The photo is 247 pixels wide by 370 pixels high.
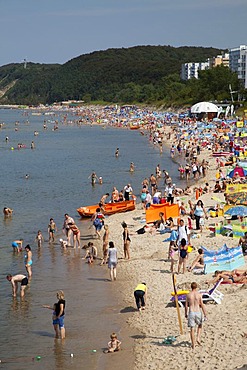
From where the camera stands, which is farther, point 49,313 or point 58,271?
point 58,271

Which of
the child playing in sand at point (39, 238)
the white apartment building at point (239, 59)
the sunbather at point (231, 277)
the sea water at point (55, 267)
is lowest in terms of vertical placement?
the sea water at point (55, 267)

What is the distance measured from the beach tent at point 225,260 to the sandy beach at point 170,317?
0.31 m

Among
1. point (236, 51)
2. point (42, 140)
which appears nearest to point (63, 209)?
point (42, 140)

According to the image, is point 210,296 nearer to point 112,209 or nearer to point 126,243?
point 126,243

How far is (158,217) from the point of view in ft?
75.4

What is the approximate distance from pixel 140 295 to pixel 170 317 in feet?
3.25

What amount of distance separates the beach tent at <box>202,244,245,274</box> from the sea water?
8.19 ft

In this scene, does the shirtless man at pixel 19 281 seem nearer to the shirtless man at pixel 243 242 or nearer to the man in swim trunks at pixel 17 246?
the man in swim trunks at pixel 17 246

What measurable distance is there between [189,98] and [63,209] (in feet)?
255

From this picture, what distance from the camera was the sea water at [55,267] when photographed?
12.9 metres

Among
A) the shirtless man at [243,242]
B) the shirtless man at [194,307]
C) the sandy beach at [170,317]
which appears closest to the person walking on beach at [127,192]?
the sandy beach at [170,317]

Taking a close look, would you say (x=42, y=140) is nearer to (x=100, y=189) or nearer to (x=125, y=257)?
(x=100, y=189)

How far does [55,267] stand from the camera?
19.3 meters

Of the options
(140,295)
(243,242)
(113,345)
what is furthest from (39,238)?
(113,345)
